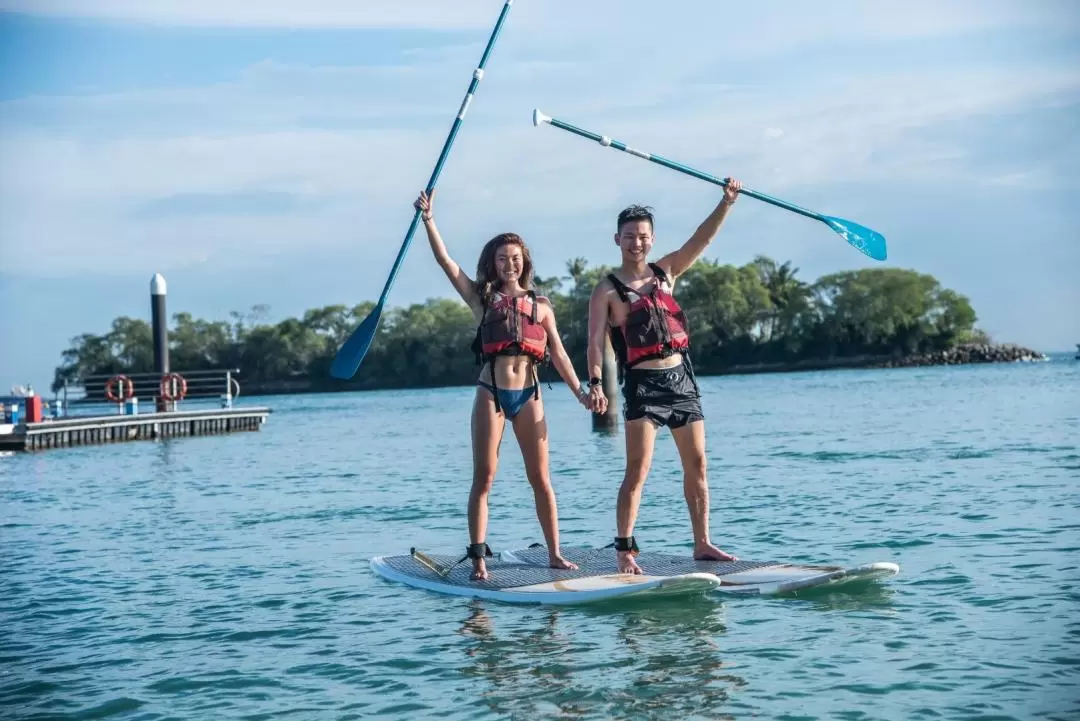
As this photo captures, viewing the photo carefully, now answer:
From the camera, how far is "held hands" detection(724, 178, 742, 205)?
24.1 ft

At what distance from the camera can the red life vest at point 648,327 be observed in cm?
716

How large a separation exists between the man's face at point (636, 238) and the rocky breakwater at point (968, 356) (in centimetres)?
10735

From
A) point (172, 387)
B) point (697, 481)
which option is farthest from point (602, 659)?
point (172, 387)

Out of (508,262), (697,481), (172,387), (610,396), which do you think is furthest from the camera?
(172,387)

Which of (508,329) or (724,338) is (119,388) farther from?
(724,338)

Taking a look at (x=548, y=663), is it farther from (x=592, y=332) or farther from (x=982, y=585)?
(x=982, y=585)

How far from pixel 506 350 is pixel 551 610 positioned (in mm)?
1560

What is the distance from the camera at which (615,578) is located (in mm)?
7273

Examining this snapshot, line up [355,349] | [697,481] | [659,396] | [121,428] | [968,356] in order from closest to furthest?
1. [659,396]
2. [697,481]
3. [355,349]
4. [121,428]
5. [968,356]

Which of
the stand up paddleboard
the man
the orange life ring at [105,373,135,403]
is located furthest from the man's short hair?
the orange life ring at [105,373,135,403]

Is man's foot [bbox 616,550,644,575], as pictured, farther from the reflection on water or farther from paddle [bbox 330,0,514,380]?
paddle [bbox 330,0,514,380]

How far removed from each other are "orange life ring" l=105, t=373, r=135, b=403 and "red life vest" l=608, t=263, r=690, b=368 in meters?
30.5

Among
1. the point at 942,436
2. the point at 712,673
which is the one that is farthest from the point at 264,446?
the point at 712,673

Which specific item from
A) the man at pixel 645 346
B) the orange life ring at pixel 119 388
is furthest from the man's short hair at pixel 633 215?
the orange life ring at pixel 119 388
